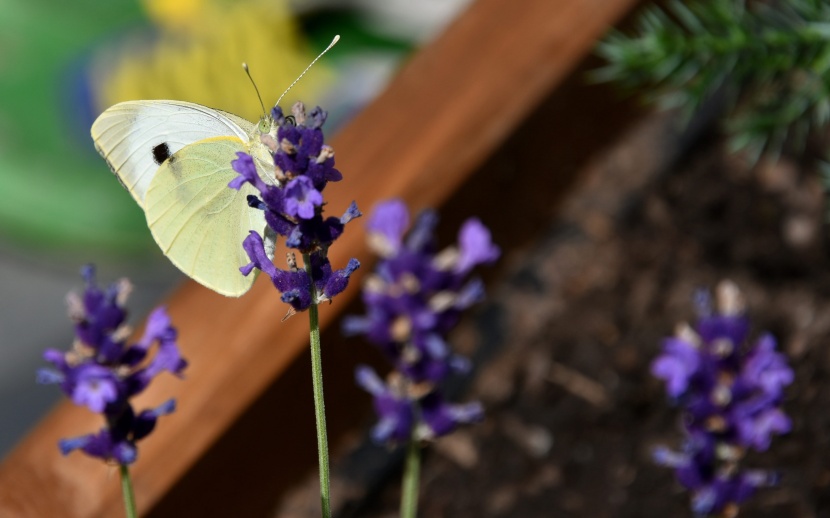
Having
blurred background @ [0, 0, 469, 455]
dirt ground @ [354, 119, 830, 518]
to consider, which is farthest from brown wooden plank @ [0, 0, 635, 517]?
blurred background @ [0, 0, 469, 455]

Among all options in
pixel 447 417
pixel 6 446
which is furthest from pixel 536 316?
pixel 6 446

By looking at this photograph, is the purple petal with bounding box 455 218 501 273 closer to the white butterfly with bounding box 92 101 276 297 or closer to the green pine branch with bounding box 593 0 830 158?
the white butterfly with bounding box 92 101 276 297

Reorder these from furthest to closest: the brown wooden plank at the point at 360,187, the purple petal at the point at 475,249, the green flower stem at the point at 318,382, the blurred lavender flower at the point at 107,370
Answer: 1. the brown wooden plank at the point at 360,187
2. the purple petal at the point at 475,249
3. the blurred lavender flower at the point at 107,370
4. the green flower stem at the point at 318,382

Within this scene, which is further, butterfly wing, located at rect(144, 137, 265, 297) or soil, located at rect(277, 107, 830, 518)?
soil, located at rect(277, 107, 830, 518)

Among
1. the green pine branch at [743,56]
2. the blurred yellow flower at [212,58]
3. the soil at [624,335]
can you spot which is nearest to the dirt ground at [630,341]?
the soil at [624,335]

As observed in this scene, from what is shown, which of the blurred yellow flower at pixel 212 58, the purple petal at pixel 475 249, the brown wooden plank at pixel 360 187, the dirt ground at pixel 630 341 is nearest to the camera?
the purple petal at pixel 475 249

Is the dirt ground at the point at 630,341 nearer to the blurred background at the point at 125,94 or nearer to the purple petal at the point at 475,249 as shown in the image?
the purple petal at the point at 475,249

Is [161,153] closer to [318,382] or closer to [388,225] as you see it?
[388,225]

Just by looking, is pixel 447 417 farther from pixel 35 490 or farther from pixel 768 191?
pixel 768 191
